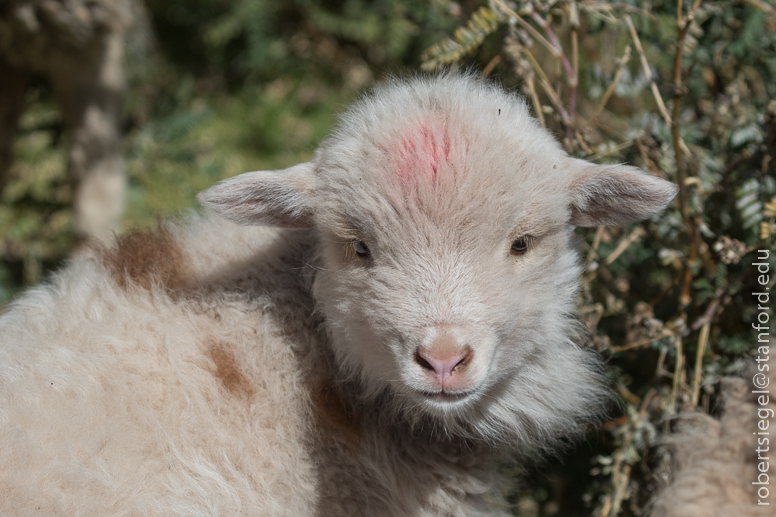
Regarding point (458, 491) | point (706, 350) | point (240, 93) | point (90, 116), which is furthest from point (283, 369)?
point (240, 93)

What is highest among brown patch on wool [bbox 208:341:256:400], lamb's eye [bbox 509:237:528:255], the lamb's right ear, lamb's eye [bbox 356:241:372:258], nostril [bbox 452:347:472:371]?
the lamb's right ear

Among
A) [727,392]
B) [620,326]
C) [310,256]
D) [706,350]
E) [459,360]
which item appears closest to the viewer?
[459,360]

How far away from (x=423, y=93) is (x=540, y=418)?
1.39 metres

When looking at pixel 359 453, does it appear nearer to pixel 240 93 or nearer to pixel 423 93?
pixel 423 93

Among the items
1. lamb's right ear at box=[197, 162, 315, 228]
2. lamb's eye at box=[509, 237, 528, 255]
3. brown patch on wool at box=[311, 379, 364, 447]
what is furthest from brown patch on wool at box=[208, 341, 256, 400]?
lamb's eye at box=[509, 237, 528, 255]

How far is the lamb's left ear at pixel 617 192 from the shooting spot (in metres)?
2.63

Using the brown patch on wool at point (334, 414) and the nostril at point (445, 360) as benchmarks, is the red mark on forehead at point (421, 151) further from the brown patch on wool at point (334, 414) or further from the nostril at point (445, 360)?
the brown patch on wool at point (334, 414)

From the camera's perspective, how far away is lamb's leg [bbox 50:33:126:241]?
5115 millimetres

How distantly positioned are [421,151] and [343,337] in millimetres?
765

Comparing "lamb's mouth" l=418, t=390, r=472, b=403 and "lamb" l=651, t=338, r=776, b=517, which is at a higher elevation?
"lamb's mouth" l=418, t=390, r=472, b=403

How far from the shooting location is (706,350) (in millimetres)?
3283

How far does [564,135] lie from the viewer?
3342 millimetres

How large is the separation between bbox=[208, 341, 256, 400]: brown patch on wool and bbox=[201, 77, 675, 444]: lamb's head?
14.5 inches

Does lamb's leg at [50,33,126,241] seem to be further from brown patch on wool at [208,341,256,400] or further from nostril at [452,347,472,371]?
nostril at [452,347,472,371]
